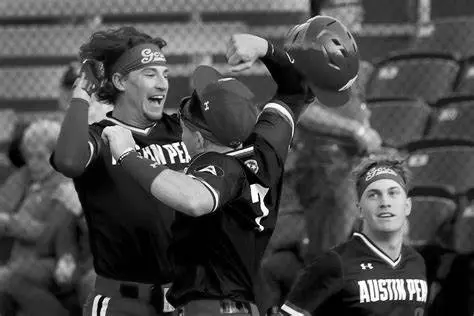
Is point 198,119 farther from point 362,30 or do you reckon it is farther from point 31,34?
point 31,34

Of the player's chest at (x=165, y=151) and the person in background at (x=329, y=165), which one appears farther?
the person in background at (x=329, y=165)

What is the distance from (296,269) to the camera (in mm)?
6422

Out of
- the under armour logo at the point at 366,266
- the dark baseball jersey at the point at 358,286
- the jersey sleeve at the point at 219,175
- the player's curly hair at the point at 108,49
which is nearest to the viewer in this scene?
the jersey sleeve at the point at 219,175

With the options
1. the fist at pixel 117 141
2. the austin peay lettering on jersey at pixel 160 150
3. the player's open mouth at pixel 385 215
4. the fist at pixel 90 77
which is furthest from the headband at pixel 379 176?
the fist at pixel 117 141

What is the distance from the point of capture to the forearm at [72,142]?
430cm

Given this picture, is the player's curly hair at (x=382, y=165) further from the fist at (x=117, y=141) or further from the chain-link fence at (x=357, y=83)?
the fist at (x=117, y=141)

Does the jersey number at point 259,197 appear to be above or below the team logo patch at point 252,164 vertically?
below

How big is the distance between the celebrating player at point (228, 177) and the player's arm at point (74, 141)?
37cm

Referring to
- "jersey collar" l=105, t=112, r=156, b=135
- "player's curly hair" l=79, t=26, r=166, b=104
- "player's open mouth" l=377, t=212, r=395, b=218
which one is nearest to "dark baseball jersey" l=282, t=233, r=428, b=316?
"player's open mouth" l=377, t=212, r=395, b=218

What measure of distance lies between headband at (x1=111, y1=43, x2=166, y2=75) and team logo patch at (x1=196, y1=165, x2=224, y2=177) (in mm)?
1139

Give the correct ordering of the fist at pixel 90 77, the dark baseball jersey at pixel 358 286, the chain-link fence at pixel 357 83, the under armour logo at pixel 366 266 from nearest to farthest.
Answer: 1. the fist at pixel 90 77
2. the dark baseball jersey at pixel 358 286
3. the under armour logo at pixel 366 266
4. the chain-link fence at pixel 357 83

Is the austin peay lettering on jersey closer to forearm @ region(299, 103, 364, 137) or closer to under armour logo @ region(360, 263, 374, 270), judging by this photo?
under armour logo @ region(360, 263, 374, 270)

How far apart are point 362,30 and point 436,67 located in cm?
63

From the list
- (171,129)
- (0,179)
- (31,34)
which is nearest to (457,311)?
(171,129)
